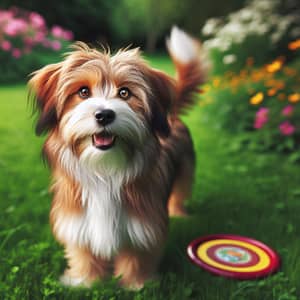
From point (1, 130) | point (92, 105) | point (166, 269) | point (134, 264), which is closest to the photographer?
point (92, 105)

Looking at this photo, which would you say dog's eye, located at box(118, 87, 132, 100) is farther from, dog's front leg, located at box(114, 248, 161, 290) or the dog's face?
dog's front leg, located at box(114, 248, 161, 290)

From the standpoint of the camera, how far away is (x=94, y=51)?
2.31 m

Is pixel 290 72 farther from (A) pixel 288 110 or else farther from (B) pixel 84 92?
(B) pixel 84 92

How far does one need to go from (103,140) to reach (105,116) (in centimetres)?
17

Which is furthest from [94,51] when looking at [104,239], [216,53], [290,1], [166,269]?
[290,1]

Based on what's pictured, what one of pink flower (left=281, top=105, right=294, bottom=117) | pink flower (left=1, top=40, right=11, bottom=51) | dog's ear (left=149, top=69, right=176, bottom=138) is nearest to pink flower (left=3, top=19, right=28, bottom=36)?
pink flower (left=1, top=40, right=11, bottom=51)

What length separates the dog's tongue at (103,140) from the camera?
2.20 metres

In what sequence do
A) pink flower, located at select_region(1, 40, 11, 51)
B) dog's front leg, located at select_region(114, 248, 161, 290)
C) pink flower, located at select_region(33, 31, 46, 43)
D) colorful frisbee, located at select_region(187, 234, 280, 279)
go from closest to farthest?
dog's front leg, located at select_region(114, 248, 161, 290), colorful frisbee, located at select_region(187, 234, 280, 279), pink flower, located at select_region(1, 40, 11, 51), pink flower, located at select_region(33, 31, 46, 43)

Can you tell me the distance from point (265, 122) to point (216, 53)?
283 centimetres

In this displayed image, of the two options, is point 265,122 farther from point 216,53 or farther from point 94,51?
point 94,51

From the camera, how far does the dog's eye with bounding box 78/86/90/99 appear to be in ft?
7.25

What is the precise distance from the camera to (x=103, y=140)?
2.21 meters

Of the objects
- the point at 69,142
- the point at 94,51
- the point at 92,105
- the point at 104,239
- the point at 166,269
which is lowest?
the point at 166,269

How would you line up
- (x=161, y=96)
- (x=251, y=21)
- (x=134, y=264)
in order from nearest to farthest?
(x=161, y=96)
(x=134, y=264)
(x=251, y=21)
